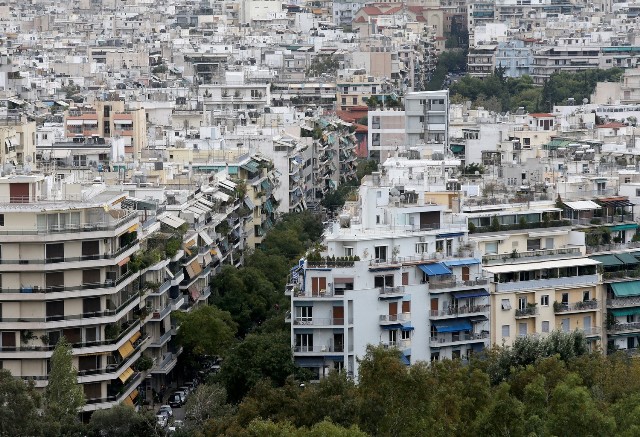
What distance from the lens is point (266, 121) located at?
10269 cm

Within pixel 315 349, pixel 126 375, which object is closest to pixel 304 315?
pixel 315 349

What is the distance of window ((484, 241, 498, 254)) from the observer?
2363 inches

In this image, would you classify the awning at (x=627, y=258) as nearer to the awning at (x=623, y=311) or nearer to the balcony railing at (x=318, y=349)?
the awning at (x=623, y=311)

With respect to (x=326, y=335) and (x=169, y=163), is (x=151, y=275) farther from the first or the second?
(x=169, y=163)

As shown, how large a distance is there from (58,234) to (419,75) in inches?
4240

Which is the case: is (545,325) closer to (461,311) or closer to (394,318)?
(461,311)

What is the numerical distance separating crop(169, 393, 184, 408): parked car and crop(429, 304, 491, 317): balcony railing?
7.32m

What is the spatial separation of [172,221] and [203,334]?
Result: 527 cm

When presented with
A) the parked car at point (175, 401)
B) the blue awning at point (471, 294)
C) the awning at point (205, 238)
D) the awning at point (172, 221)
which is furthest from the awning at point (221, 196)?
the blue awning at point (471, 294)

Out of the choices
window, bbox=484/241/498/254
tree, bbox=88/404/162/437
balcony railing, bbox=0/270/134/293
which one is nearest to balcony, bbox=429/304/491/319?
window, bbox=484/241/498/254

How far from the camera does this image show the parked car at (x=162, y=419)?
5340 cm

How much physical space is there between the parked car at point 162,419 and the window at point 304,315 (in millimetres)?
3960

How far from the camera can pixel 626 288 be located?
5959 centimetres

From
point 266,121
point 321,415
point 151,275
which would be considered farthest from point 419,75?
point 321,415
